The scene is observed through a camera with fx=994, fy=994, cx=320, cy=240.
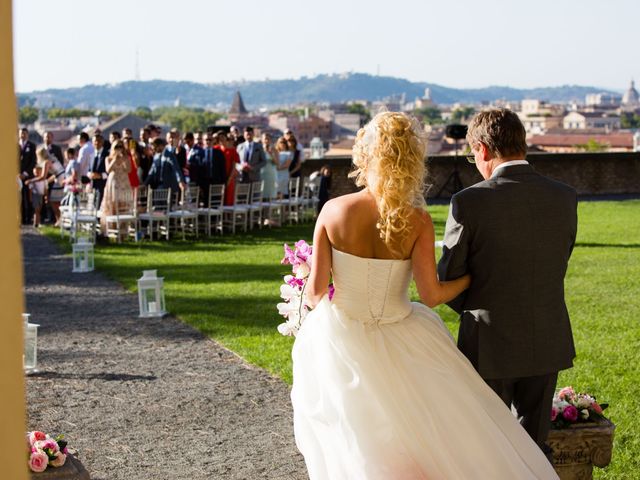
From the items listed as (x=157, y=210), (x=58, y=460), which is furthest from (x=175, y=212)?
(x=58, y=460)

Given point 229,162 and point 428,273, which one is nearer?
point 428,273

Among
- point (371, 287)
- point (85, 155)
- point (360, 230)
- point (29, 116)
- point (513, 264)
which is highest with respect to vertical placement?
point (360, 230)

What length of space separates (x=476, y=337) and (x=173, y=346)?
5.32 m

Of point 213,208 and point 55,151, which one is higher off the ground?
point 55,151

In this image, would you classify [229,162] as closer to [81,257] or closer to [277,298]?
[81,257]

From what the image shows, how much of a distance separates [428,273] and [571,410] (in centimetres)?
117

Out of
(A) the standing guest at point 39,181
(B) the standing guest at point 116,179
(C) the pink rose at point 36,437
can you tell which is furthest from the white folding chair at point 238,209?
(C) the pink rose at point 36,437

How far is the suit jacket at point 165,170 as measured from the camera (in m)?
17.4

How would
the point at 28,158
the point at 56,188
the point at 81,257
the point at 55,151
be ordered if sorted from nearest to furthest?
1. the point at 81,257
2. the point at 56,188
3. the point at 28,158
4. the point at 55,151

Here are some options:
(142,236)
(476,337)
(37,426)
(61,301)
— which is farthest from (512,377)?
(142,236)

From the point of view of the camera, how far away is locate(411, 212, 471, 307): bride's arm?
4.06m

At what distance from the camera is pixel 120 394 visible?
7465 mm

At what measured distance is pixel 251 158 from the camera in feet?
63.9

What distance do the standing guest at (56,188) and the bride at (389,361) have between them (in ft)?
52.4
